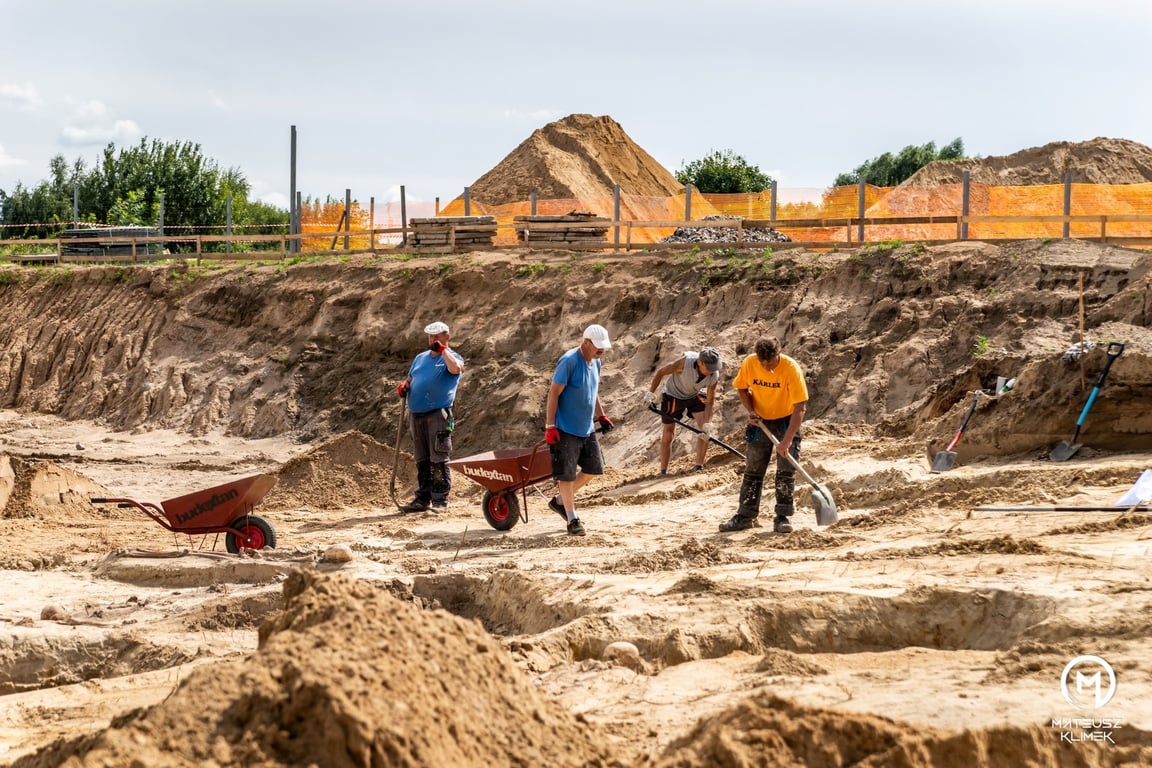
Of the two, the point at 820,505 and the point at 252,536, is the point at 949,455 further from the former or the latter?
the point at 252,536

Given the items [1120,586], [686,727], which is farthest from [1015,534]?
[686,727]

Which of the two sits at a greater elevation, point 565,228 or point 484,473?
point 565,228

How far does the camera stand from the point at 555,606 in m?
7.04

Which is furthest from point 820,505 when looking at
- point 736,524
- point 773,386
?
point 773,386

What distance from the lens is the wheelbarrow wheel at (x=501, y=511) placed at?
1049cm

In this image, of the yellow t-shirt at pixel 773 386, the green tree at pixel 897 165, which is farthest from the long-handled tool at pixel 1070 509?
the green tree at pixel 897 165

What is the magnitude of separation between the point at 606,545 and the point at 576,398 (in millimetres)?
1180

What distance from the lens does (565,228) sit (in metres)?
22.9

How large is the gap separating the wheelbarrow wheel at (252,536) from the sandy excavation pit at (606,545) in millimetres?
600

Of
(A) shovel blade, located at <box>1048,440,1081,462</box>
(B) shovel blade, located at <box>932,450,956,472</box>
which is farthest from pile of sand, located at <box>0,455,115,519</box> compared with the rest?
(A) shovel blade, located at <box>1048,440,1081,462</box>

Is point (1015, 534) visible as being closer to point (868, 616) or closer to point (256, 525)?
point (868, 616)

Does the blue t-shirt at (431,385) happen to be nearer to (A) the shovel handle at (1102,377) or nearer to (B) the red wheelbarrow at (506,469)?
(B) the red wheelbarrow at (506,469)

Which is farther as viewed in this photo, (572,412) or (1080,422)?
(1080,422)

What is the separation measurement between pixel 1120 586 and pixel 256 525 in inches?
253
